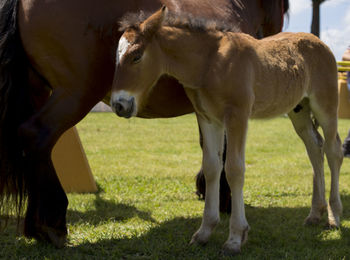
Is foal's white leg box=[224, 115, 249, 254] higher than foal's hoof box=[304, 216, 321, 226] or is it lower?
higher

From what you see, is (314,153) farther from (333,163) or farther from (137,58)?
(137,58)

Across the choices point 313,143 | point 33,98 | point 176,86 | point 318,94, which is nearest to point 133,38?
point 176,86

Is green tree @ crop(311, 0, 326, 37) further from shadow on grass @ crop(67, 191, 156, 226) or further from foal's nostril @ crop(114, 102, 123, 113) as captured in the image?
foal's nostril @ crop(114, 102, 123, 113)

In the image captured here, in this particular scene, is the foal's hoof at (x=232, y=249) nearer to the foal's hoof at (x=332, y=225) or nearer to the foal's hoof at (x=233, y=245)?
the foal's hoof at (x=233, y=245)

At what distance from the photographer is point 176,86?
3.40 m

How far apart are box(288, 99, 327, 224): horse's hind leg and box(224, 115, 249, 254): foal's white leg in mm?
1083

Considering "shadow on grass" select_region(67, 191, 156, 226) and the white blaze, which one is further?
"shadow on grass" select_region(67, 191, 156, 226)

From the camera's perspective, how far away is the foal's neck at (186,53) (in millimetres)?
2828

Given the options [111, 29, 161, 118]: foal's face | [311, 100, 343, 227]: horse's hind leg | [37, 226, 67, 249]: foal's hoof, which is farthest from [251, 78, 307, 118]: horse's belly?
[37, 226, 67, 249]: foal's hoof

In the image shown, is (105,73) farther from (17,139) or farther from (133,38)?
(17,139)

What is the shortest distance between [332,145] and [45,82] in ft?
8.20

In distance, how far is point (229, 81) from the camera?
2.91 m

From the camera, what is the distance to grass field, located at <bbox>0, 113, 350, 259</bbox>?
10.3ft

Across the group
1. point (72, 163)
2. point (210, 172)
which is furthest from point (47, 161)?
point (72, 163)
